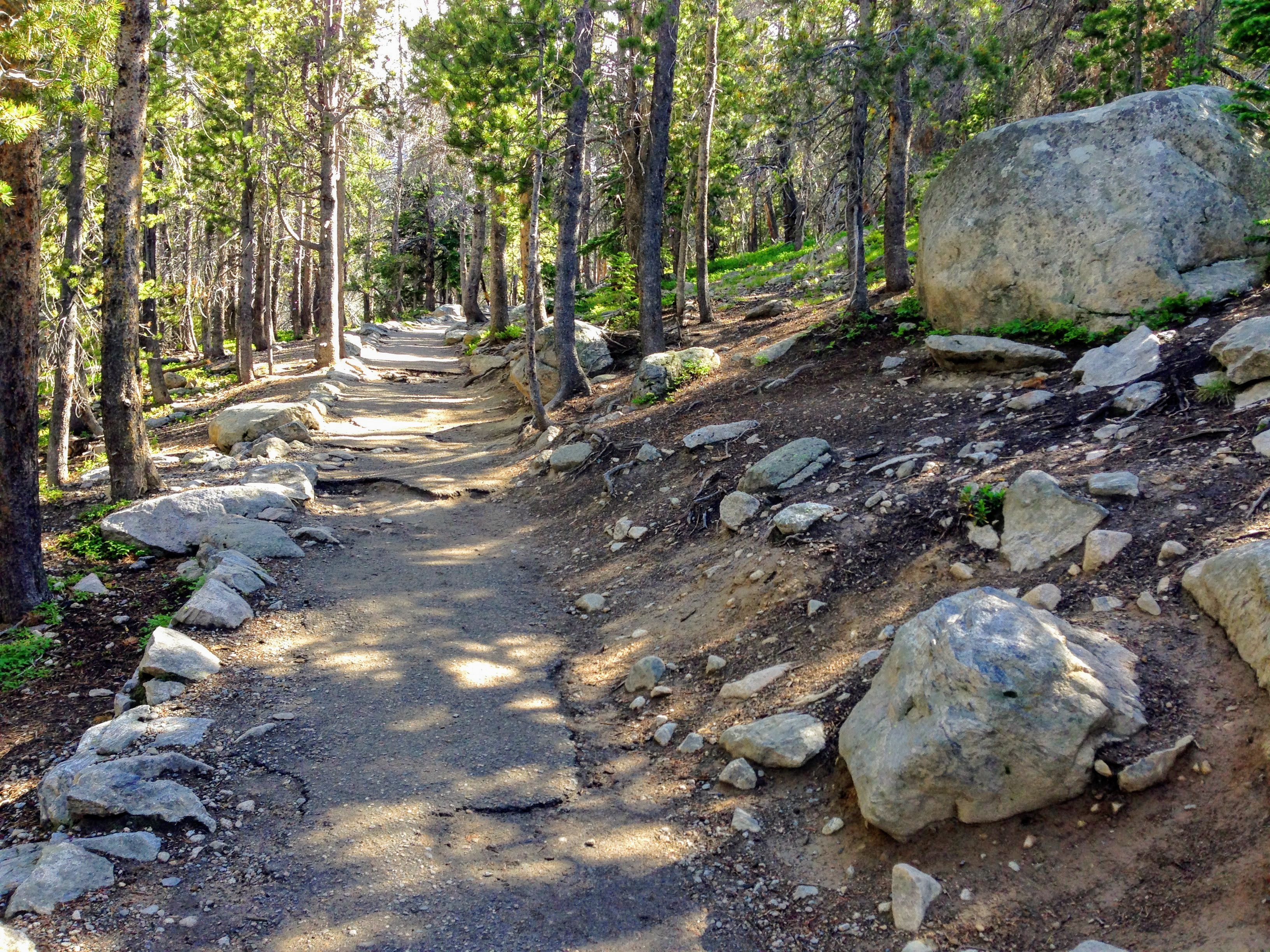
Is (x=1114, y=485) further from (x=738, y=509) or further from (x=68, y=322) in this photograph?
(x=68, y=322)

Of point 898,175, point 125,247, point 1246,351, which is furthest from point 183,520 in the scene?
point 898,175

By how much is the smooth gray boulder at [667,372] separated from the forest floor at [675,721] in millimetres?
2936

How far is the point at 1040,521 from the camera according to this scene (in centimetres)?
514

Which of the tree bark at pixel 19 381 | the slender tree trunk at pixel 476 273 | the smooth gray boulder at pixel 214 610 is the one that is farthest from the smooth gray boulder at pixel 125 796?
the slender tree trunk at pixel 476 273

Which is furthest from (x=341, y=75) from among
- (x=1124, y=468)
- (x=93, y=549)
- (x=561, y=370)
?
(x=1124, y=468)

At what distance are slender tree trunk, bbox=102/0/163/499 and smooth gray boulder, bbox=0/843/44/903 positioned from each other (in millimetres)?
6202

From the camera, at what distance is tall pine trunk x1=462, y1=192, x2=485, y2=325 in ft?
91.0

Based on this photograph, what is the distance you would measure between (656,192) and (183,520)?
28.7ft

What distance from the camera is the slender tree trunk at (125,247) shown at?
28.5ft

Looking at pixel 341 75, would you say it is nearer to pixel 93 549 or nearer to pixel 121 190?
pixel 121 190

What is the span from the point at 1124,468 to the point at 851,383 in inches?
172

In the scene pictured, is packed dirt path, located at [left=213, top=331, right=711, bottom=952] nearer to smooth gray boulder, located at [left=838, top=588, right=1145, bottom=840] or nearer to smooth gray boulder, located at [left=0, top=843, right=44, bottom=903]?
smooth gray boulder, located at [left=0, top=843, right=44, bottom=903]

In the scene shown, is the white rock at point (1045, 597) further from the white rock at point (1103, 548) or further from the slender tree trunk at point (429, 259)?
the slender tree trunk at point (429, 259)

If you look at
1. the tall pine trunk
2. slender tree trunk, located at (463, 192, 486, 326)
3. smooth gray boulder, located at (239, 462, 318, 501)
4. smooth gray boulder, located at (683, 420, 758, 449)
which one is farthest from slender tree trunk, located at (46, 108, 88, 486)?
slender tree trunk, located at (463, 192, 486, 326)
